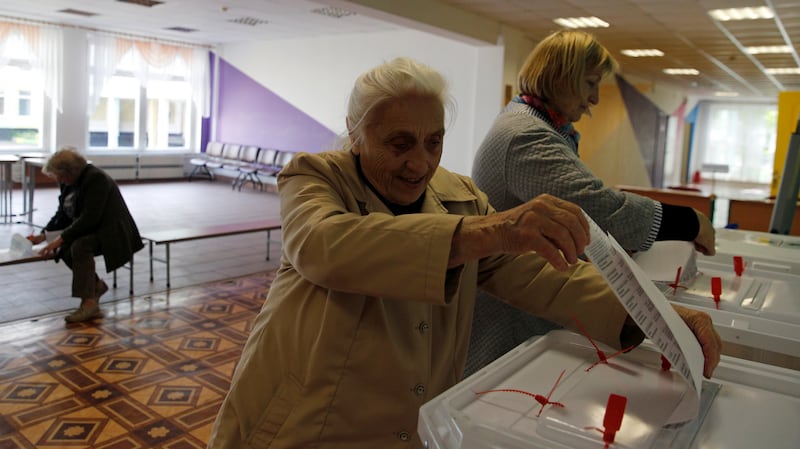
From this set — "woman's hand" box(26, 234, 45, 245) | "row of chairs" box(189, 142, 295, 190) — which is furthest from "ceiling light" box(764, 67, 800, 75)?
"woman's hand" box(26, 234, 45, 245)

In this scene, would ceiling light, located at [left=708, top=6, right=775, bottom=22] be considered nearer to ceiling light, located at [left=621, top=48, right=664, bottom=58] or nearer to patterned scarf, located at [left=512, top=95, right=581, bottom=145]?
ceiling light, located at [left=621, top=48, right=664, bottom=58]

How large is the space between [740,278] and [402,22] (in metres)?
6.27

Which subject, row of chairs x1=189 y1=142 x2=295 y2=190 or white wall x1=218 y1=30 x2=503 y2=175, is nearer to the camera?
white wall x1=218 y1=30 x2=503 y2=175

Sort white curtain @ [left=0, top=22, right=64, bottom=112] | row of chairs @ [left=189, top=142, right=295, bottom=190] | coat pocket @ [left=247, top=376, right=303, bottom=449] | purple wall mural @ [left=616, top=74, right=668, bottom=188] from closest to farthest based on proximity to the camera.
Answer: coat pocket @ [left=247, top=376, right=303, bottom=449], white curtain @ [left=0, top=22, right=64, bottom=112], row of chairs @ [left=189, top=142, right=295, bottom=190], purple wall mural @ [left=616, top=74, right=668, bottom=188]

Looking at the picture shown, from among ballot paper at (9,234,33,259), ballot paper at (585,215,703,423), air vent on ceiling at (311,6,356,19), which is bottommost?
ballot paper at (9,234,33,259)

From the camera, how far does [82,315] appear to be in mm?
4578

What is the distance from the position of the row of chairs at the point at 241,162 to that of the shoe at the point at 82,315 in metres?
8.11

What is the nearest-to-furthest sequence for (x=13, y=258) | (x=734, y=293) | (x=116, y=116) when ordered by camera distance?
(x=734, y=293), (x=13, y=258), (x=116, y=116)

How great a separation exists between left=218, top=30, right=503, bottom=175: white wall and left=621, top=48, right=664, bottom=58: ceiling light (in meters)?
2.99

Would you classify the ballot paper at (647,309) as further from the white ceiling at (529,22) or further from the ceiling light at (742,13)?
the ceiling light at (742,13)

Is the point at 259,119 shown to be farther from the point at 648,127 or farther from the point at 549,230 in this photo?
the point at 549,230

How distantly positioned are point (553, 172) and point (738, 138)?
24.6 meters

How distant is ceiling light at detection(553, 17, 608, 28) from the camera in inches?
329

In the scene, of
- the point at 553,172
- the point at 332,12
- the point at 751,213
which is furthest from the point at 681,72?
the point at 553,172
